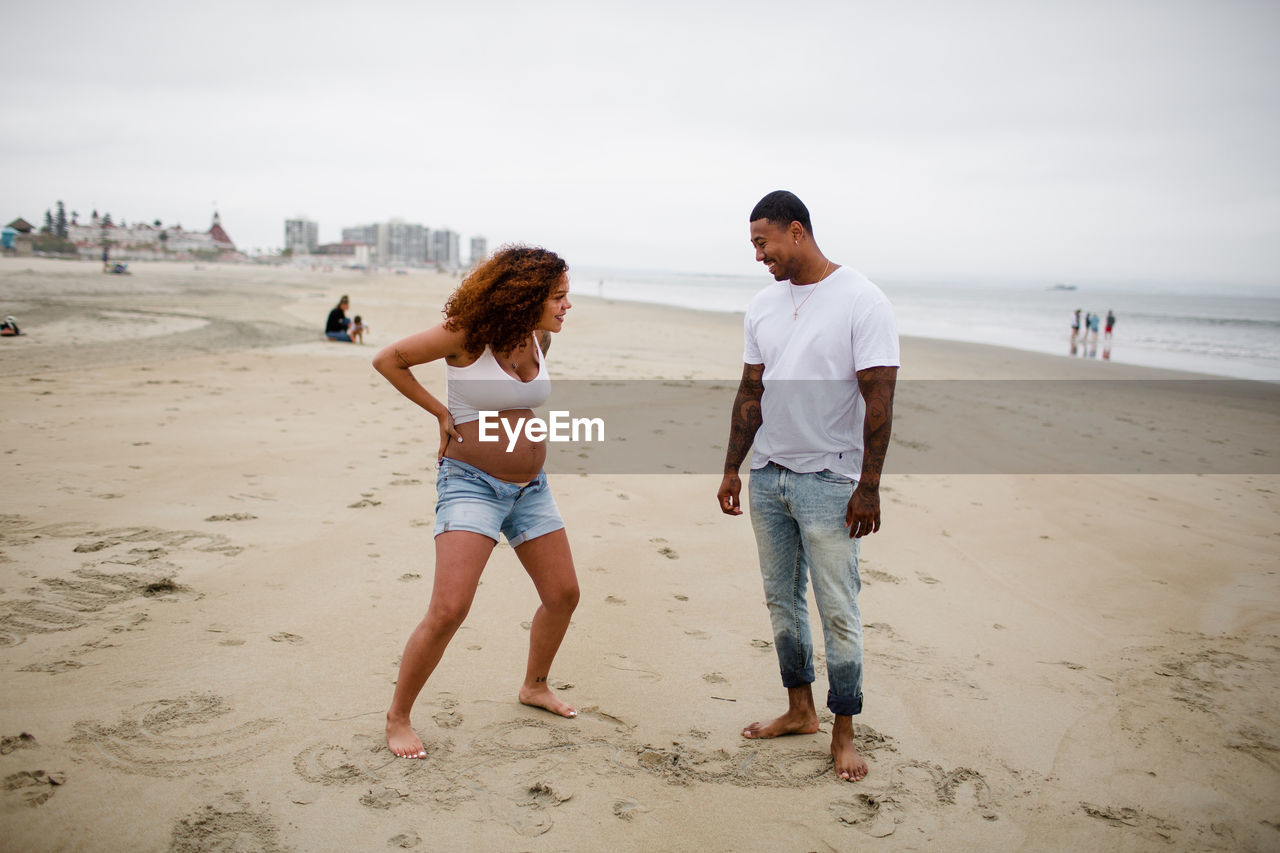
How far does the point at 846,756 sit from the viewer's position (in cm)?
305

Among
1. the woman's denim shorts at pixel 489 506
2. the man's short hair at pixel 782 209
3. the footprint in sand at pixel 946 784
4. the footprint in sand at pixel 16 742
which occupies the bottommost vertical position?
the footprint in sand at pixel 946 784

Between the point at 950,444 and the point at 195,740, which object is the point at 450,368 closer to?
the point at 195,740

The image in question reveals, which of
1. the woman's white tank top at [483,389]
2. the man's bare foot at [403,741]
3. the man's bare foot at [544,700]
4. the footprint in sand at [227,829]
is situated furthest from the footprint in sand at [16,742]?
the woman's white tank top at [483,389]

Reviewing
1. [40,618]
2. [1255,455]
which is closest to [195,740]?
[40,618]

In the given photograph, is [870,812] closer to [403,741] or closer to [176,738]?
[403,741]

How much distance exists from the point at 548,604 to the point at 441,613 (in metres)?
0.50

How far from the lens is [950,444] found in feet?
30.6

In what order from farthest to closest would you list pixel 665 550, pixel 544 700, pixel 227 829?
pixel 665 550 < pixel 544 700 < pixel 227 829

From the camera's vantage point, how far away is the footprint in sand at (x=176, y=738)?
2809mm

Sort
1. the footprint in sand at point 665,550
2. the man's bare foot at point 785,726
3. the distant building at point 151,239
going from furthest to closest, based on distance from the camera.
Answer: the distant building at point 151,239 → the footprint in sand at point 665,550 → the man's bare foot at point 785,726

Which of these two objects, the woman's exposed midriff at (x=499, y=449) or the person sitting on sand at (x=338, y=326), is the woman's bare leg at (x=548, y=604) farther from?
the person sitting on sand at (x=338, y=326)

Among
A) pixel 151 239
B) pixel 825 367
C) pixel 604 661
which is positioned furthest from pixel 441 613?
pixel 151 239

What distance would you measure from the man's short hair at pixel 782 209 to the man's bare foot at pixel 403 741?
7.93 feet

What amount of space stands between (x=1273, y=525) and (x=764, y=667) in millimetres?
5681
